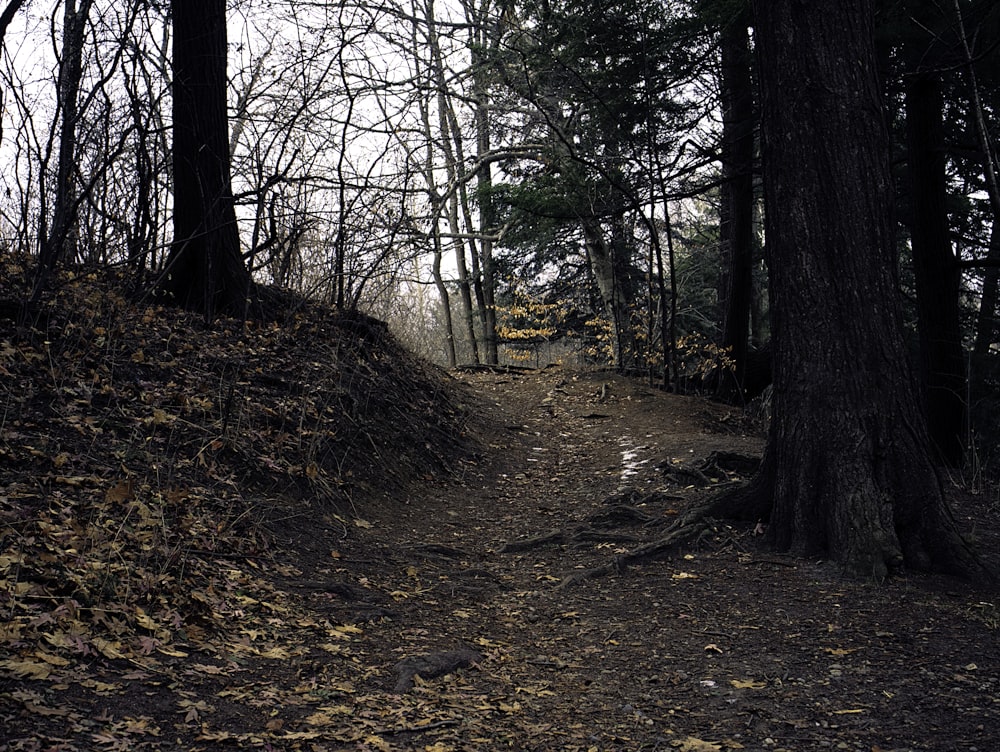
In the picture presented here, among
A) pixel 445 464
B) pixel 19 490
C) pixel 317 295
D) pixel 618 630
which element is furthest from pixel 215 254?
pixel 618 630

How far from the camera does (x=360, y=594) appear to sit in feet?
15.9

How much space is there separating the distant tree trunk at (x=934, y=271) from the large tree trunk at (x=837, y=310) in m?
4.61

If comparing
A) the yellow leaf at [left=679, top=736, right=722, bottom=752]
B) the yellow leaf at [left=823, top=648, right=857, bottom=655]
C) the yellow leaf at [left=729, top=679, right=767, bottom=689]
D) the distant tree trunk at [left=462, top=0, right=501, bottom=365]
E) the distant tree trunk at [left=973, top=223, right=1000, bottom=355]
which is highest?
the distant tree trunk at [left=462, top=0, right=501, bottom=365]

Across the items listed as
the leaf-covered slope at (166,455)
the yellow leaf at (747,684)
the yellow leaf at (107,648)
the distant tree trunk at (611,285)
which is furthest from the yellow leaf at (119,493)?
the distant tree trunk at (611,285)

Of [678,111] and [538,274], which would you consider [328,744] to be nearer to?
[678,111]

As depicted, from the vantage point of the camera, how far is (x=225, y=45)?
29.0 ft

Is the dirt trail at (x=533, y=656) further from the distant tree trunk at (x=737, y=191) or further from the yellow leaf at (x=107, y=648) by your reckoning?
the distant tree trunk at (x=737, y=191)

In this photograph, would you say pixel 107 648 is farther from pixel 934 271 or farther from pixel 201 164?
pixel 934 271

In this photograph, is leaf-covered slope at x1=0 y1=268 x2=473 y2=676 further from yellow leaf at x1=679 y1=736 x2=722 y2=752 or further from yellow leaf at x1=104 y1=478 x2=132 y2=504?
yellow leaf at x1=679 y1=736 x2=722 y2=752

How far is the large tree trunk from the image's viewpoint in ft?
17.2

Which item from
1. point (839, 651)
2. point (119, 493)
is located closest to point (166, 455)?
point (119, 493)

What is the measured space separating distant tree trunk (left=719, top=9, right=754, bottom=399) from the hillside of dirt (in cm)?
504

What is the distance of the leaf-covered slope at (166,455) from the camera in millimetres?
3539

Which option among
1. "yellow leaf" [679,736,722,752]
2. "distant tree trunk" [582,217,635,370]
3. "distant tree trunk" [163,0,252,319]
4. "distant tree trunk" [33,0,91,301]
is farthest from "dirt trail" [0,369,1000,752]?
"distant tree trunk" [582,217,635,370]
